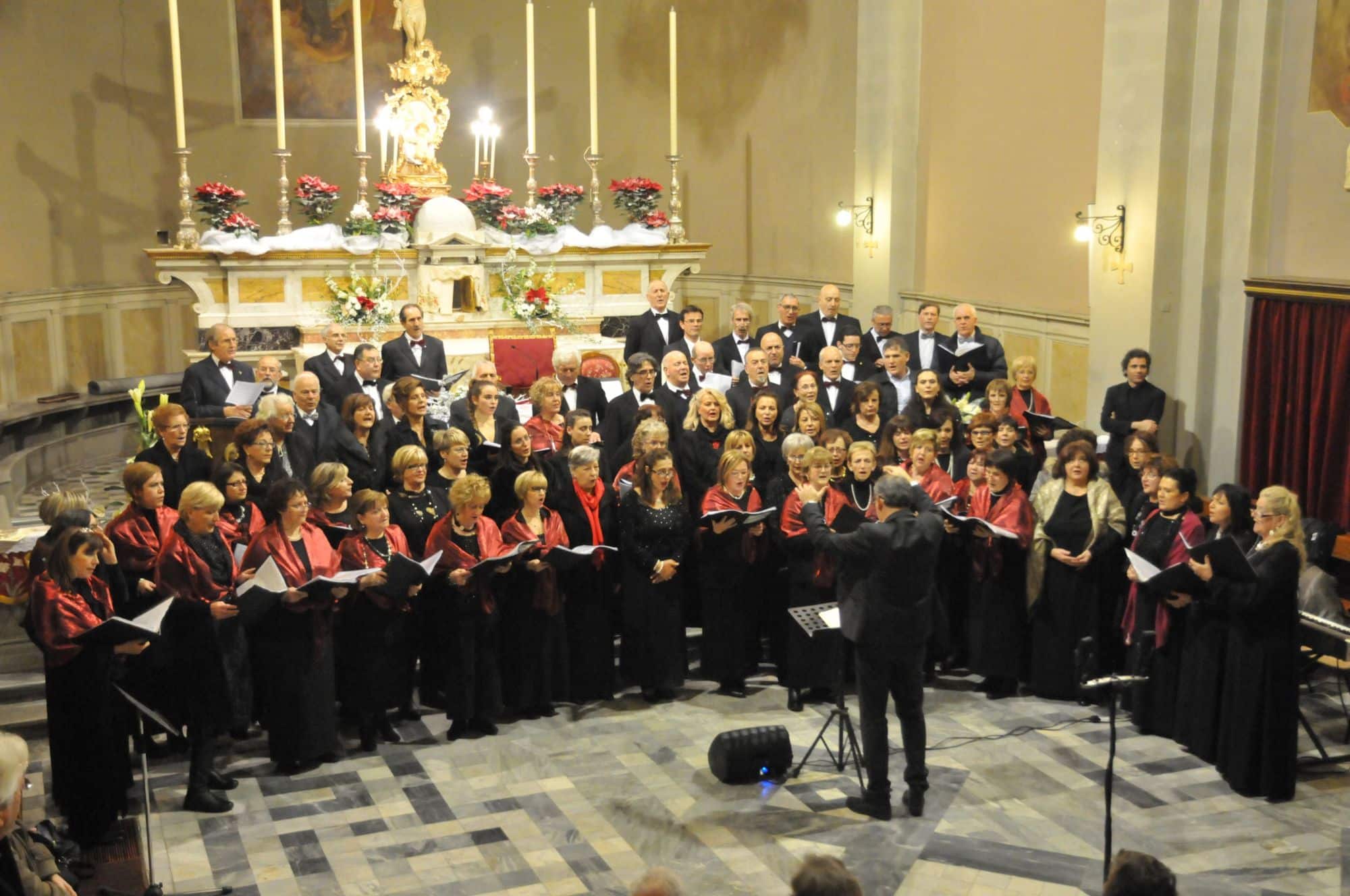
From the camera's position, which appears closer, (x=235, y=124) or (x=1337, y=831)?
(x=1337, y=831)

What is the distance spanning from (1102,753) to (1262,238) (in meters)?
4.33

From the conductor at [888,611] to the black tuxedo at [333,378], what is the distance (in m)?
3.99

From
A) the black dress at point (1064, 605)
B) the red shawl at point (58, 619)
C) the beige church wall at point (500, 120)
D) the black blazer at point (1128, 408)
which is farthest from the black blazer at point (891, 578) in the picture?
the beige church wall at point (500, 120)

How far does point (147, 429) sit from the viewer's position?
883cm

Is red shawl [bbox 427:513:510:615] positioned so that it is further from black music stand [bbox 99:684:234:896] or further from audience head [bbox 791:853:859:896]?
audience head [bbox 791:853:859:896]

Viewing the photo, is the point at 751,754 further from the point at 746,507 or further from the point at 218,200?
the point at 218,200

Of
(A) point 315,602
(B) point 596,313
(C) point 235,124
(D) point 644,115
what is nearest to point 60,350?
(C) point 235,124

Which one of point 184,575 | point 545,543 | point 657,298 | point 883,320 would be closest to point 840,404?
point 883,320

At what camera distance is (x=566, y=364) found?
8633 mm

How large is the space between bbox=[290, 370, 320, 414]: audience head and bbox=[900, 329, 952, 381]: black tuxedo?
14.2 feet

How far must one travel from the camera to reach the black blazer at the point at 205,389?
28.5ft

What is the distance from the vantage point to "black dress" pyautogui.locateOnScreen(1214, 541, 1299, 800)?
5922 millimetres

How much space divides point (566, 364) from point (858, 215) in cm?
602

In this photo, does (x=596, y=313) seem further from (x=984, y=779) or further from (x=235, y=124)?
(x=984, y=779)
